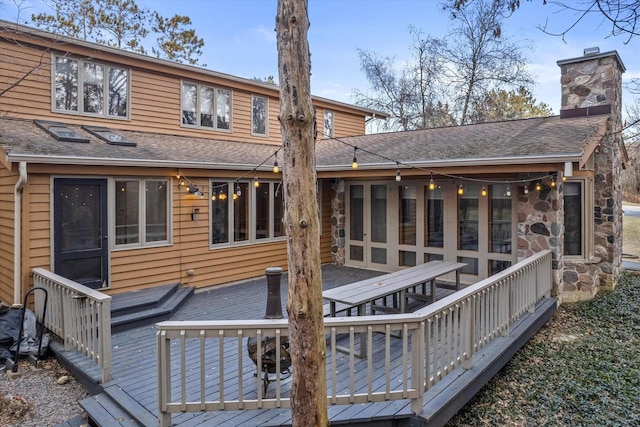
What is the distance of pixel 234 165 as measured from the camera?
7504mm

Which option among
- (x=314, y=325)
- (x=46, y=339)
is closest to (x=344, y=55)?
(x=46, y=339)

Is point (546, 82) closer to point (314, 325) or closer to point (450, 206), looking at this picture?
point (450, 206)

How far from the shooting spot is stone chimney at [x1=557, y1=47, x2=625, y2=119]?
7.35 metres

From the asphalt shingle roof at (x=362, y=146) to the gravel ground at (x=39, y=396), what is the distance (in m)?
2.64

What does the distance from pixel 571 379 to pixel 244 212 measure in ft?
19.7

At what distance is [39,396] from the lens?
158 inches

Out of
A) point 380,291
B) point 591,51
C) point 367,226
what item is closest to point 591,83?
point 591,51

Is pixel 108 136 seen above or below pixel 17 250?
A: above

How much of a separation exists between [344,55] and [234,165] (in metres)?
13.8

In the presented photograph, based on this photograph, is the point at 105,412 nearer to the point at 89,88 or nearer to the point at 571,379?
the point at 571,379

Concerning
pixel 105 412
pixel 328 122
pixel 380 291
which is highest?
pixel 328 122

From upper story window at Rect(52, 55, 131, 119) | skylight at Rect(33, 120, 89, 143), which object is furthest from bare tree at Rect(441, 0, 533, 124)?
skylight at Rect(33, 120, 89, 143)

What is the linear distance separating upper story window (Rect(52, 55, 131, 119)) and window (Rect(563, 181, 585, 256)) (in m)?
8.77

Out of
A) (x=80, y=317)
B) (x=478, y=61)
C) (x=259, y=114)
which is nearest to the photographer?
(x=80, y=317)
